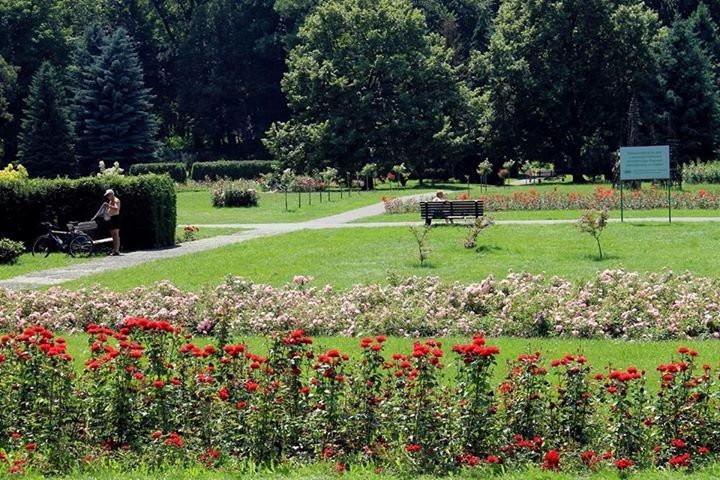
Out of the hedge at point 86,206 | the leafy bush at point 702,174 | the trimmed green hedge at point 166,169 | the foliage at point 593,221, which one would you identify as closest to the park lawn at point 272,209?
the hedge at point 86,206

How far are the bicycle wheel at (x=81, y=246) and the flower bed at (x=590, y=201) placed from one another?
11766 millimetres

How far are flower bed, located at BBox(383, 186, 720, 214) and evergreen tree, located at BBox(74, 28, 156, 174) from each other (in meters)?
33.4

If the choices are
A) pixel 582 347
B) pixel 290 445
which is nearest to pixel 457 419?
pixel 290 445

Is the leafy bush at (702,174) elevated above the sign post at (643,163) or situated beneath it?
situated beneath

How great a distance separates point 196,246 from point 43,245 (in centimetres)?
380

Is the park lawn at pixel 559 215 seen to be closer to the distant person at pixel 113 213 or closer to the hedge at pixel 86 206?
the hedge at pixel 86 206

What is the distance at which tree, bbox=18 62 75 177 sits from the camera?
58.6 metres

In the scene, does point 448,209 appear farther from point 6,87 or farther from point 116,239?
point 6,87

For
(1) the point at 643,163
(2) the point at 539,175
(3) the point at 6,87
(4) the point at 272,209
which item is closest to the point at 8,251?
(4) the point at 272,209

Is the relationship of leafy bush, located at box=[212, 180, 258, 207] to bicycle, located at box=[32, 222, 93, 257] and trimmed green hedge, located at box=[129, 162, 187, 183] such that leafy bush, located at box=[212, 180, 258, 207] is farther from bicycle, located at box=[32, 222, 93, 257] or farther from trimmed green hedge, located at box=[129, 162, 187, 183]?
trimmed green hedge, located at box=[129, 162, 187, 183]

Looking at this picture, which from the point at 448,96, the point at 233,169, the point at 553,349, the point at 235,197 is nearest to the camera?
the point at 553,349

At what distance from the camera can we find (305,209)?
114 feet

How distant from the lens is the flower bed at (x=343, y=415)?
6180 millimetres

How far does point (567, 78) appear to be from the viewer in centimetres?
5172
